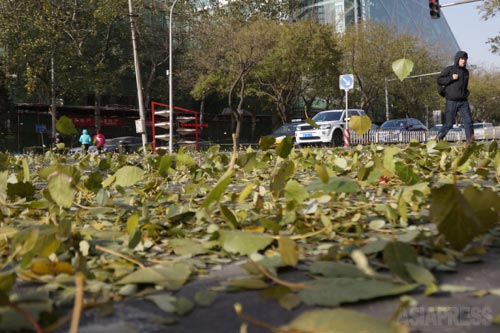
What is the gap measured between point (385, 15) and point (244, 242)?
81848mm

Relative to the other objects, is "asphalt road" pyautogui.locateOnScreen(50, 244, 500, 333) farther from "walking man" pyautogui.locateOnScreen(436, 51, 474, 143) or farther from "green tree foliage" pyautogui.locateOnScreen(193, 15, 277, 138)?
"green tree foliage" pyautogui.locateOnScreen(193, 15, 277, 138)

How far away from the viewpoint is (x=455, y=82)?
980 centimetres

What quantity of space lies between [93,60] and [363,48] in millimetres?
21703

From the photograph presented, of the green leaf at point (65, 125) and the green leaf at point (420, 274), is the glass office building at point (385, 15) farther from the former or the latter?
the green leaf at point (420, 274)

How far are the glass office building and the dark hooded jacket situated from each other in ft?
112

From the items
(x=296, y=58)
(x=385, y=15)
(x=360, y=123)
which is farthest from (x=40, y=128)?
(x=385, y=15)

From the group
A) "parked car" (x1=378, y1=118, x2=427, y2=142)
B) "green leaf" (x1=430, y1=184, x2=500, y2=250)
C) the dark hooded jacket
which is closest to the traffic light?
the dark hooded jacket

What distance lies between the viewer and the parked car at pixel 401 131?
29.0 metres

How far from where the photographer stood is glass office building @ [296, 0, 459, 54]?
180 ft

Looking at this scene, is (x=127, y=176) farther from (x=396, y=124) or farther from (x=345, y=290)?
(x=396, y=124)

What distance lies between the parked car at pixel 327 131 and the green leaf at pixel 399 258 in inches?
776

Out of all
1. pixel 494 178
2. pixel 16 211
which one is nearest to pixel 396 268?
pixel 16 211

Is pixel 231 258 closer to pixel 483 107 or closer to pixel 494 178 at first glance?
pixel 494 178

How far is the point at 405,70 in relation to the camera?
Answer: 9.07 feet
